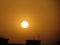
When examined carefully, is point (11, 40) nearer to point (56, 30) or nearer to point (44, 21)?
point (44, 21)

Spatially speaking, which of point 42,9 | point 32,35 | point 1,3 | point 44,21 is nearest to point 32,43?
point 32,35

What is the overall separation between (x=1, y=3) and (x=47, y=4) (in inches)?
38.6

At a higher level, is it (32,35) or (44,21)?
(44,21)

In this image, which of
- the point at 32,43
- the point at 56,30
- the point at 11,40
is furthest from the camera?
the point at 56,30

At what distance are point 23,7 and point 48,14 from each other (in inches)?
22.2

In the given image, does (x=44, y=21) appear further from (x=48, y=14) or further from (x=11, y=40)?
(x=11, y=40)

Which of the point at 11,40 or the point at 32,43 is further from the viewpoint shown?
the point at 11,40

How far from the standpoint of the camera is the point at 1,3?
2588mm

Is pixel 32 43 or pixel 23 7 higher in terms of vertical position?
pixel 23 7

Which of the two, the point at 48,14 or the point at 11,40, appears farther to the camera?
the point at 48,14

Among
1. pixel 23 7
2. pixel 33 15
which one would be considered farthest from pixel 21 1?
pixel 33 15

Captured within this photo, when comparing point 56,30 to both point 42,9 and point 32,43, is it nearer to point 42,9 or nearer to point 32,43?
point 42,9

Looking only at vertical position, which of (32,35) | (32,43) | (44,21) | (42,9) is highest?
(42,9)

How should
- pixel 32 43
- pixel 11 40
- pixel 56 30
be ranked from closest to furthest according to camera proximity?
1. pixel 32 43
2. pixel 11 40
3. pixel 56 30
